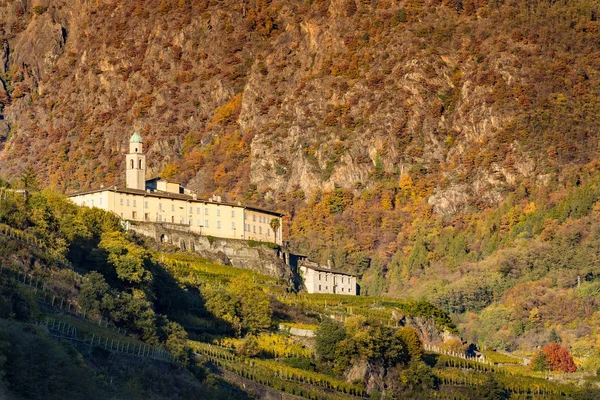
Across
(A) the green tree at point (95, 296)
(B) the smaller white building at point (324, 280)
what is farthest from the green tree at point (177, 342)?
(B) the smaller white building at point (324, 280)

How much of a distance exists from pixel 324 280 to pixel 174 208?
1659cm

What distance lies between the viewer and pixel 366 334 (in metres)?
123

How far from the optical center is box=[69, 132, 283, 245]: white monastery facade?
144 m

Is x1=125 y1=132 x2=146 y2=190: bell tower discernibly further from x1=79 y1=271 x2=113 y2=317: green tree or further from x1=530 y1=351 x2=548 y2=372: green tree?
x1=79 y1=271 x2=113 y2=317: green tree

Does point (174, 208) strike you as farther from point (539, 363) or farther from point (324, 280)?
point (539, 363)

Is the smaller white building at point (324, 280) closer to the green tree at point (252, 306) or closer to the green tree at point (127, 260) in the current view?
the green tree at point (252, 306)

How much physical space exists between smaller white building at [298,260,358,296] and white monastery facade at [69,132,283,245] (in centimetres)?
384

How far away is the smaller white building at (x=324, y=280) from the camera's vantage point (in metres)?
154

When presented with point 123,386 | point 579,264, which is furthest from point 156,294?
point 579,264

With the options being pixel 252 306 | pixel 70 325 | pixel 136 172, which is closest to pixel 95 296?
pixel 70 325

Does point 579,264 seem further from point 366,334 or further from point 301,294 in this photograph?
Result: point 366,334

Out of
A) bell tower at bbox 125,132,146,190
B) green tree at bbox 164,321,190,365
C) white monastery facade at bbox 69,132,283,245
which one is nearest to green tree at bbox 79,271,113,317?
green tree at bbox 164,321,190,365

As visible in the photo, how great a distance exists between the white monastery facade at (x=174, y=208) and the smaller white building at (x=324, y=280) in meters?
3.84

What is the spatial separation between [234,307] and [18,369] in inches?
1602
